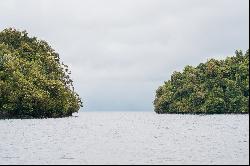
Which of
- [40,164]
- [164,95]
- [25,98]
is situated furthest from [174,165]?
[164,95]

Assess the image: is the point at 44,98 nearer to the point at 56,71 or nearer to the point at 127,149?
the point at 56,71

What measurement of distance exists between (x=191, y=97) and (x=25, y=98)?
75654mm

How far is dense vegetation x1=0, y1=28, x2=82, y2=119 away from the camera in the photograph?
108 m

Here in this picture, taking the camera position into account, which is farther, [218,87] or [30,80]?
[218,87]

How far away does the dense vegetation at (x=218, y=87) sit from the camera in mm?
153125

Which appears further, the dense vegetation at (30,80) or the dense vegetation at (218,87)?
the dense vegetation at (218,87)

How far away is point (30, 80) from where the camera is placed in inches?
4456

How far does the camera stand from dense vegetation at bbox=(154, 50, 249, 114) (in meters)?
153

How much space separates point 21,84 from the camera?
355ft

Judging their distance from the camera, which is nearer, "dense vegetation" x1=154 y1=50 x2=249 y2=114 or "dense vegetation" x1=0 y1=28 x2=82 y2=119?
"dense vegetation" x1=0 y1=28 x2=82 y2=119

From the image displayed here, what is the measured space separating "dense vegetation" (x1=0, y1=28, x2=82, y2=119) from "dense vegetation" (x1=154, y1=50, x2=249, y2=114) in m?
44.8

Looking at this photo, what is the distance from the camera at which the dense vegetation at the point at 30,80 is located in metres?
108

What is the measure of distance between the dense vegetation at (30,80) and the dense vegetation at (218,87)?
4477cm

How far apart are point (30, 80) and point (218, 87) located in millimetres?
67647
